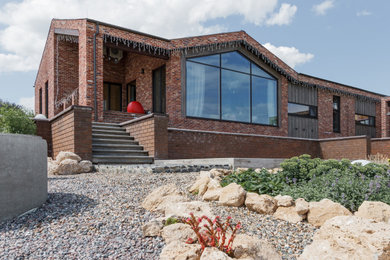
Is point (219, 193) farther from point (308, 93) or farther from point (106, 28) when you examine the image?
point (308, 93)

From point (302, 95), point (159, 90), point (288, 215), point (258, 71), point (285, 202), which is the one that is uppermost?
point (258, 71)

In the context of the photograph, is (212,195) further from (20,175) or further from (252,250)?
(20,175)

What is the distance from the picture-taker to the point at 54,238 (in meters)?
2.61

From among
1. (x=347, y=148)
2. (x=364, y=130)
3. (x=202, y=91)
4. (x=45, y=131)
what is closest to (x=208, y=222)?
(x=45, y=131)

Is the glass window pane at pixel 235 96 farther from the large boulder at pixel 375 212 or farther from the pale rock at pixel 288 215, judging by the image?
the large boulder at pixel 375 212

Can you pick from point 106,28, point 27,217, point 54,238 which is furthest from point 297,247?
point 106,28

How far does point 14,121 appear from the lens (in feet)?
21.6

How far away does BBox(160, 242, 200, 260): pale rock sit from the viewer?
80.6 inches

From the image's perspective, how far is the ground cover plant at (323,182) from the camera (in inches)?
142

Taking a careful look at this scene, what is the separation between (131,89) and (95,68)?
4.74 metres

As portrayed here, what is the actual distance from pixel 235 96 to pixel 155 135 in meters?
5.69

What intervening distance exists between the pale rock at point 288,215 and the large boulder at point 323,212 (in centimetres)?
11

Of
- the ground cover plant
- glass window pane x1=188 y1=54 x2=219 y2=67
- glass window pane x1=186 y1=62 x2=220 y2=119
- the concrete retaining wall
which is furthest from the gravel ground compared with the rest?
glass window pane x1=188 y1=54 x2=219 y2=67

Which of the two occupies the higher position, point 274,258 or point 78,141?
point 78,141
